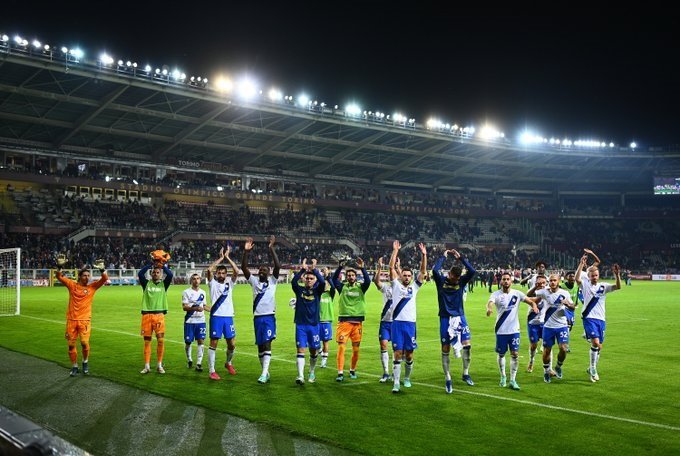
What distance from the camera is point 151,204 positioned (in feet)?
202

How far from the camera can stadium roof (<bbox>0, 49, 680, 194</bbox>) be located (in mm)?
46594

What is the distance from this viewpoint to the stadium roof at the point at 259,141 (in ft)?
153

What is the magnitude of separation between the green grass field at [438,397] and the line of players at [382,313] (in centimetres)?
45

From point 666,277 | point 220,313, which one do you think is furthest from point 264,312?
point 666,277

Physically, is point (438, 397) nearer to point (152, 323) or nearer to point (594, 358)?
point (594, 358)

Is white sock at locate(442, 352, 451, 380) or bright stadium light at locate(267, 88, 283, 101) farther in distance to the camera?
bright stadium light at locate(267, 88, 283, 101)

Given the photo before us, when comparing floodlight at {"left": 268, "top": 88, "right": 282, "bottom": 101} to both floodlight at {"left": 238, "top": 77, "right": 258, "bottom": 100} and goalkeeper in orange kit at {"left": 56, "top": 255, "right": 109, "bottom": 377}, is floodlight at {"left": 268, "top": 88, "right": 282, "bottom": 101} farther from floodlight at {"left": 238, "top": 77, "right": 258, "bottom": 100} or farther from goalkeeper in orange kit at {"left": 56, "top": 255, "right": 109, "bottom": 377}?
goalkeeper in orange kit at {"left": 56, "top": 255, "right": 109, "bottom": 377}

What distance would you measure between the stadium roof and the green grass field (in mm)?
31292

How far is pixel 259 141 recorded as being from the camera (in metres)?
61.8

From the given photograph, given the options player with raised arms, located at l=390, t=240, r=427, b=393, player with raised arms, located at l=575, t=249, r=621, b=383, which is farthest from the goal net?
player with raised arms, located at l=575, t=249, r=621, b=383

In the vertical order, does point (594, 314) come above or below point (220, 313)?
below

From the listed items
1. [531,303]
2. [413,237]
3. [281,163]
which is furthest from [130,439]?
[413,237]

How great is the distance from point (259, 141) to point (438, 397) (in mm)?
53229

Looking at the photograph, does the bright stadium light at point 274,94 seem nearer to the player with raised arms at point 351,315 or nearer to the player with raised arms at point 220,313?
the player with raised arms at point 220,313
